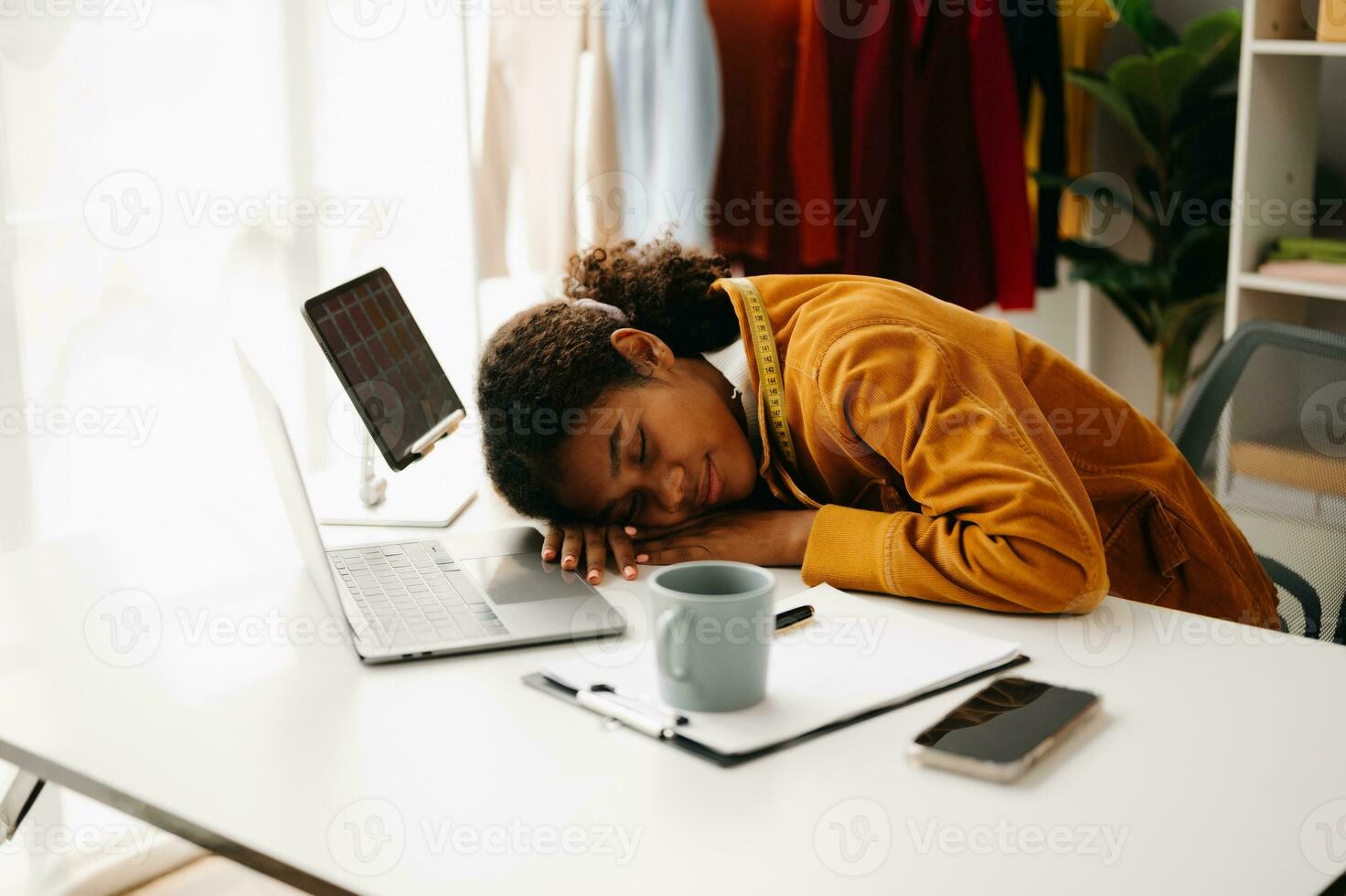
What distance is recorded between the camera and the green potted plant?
288 cm

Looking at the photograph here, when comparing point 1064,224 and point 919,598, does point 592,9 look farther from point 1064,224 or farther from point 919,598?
point 919,598

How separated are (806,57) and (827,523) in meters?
1.79

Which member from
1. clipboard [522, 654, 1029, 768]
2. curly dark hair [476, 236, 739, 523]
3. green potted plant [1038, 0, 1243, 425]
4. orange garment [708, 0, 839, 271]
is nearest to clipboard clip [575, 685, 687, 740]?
clipboard [522, 654, 1029, 768]

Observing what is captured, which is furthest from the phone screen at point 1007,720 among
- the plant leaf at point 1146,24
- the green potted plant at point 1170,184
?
the plant leaf at point 1146,24

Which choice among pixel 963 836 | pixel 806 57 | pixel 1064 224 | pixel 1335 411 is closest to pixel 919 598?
pixel 963 836

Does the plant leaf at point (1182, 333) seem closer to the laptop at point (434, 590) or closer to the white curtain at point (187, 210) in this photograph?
the white curtain at point (187, 210)

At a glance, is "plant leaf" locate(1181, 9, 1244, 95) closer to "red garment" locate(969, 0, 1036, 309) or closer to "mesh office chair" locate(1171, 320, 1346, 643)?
"red garment" locate(969, 0, 1036, 309)

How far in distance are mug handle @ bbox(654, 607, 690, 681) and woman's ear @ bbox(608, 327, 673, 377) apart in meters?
0.50

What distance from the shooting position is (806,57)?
277 cm

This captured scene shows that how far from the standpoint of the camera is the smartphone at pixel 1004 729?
2.79 feet

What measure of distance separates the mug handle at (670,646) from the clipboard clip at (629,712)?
0.03 meters

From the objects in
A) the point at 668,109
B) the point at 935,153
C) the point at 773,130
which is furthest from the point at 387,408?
the point at 935,153

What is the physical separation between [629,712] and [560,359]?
50cm

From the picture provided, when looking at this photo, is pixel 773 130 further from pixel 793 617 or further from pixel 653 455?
pixel 793 617
